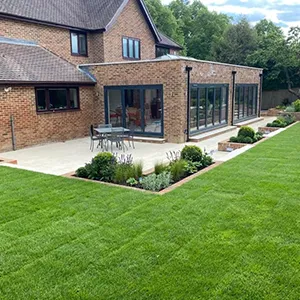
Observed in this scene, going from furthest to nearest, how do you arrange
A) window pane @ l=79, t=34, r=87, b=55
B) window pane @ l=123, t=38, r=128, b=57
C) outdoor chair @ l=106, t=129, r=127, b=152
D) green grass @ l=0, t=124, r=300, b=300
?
1. window pane @ l=123, t=38, r=128, b=57
2. window pane @ l=79, t=34, r=87, b=55
3. outdoor chair @ l=106, t=129, r=127, b=152
4. green grass @ l=0, t=124, r=300, b=300

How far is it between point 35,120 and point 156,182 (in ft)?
26.3

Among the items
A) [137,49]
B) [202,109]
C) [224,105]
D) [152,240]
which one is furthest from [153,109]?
[152,240]

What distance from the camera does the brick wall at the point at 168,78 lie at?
13.3 m

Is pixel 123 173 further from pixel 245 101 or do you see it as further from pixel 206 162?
pixel 245 101

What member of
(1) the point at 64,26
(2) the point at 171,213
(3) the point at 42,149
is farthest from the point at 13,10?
(2) the point at 171,213

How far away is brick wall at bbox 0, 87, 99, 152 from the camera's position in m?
12.2

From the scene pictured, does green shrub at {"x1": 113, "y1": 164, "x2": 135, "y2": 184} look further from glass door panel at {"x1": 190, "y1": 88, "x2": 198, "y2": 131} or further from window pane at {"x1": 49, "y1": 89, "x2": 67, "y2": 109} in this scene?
window pane at {"x1": 49, "y1": 89, "x2": 67, "y2": 109}

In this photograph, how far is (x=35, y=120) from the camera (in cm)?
1327

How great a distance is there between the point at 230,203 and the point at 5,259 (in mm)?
3538

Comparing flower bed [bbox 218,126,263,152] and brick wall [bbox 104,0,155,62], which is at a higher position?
brick wall [bbox 104,0,155,62]

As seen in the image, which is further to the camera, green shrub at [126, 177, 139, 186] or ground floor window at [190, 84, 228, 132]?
ground floor window at [190, 84, 228, 132]

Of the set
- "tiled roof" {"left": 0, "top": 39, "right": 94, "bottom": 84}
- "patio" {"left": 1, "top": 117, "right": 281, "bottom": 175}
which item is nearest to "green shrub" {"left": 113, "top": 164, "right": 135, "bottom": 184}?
"patio" {"left": 1, "top": 117, "right": 281, "bottom": 175}

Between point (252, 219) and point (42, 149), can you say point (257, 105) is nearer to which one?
point (42, 149)

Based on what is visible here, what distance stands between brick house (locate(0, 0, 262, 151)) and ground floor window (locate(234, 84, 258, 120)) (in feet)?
0.56
